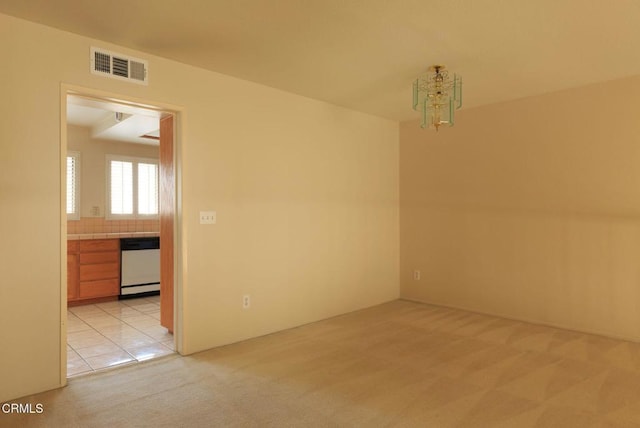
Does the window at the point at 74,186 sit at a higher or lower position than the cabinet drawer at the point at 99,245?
higher

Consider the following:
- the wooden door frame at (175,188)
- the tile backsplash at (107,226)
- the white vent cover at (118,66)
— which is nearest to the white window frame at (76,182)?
the tile backsplash at (107,226)

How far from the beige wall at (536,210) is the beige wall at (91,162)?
4.61m

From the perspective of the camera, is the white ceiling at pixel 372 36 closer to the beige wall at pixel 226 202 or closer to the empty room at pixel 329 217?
the empty room at pixel 329 217

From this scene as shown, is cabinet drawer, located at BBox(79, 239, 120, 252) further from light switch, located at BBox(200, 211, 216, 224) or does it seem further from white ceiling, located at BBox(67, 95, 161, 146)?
light switch, located at BBox(200, 211, 216, 224)

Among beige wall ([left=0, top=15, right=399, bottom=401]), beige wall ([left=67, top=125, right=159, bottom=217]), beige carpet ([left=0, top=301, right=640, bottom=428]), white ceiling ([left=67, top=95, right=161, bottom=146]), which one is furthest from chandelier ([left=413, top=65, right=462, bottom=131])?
beige wall ([left=67, top=125, right=159, bottom=217])

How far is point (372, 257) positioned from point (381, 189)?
916 millimetres

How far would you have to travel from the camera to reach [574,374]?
2.91 m

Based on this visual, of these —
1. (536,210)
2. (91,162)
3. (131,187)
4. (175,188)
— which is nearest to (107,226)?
(131,187)

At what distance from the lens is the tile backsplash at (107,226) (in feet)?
19.2

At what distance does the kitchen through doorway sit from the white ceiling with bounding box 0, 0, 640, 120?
611 millimetres

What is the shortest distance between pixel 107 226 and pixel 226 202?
11.6 ft

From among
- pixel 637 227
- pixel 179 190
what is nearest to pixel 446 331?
pixel 637 227

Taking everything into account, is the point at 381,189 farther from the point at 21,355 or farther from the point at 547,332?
the point at 21,355

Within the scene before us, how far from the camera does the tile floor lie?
3.22 m
